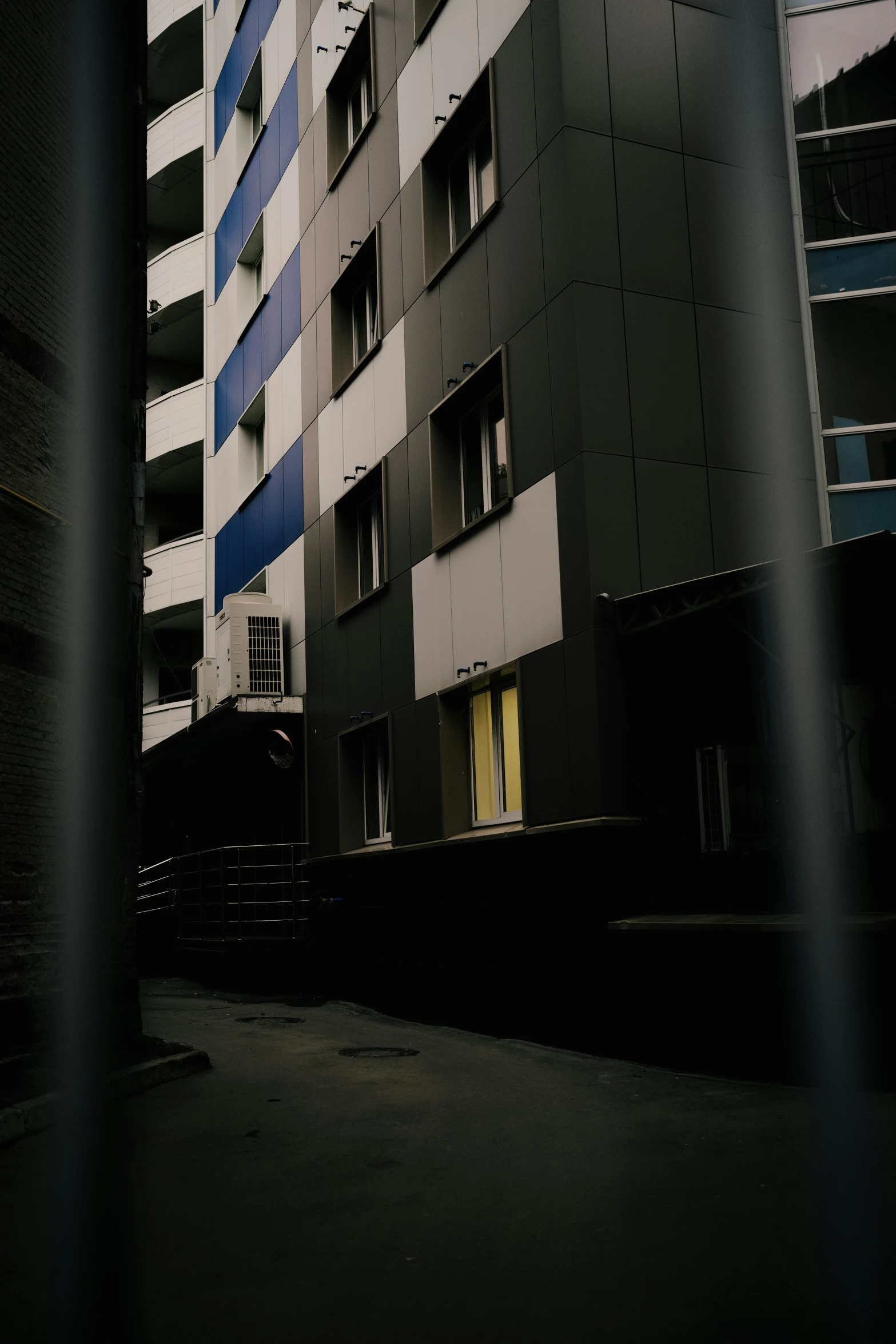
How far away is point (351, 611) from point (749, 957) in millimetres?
7857

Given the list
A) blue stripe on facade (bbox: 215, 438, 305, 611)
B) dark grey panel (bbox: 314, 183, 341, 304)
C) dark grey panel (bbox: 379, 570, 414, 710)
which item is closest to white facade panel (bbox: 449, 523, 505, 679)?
dark grey panel (bbox: 379, 570, 414, 710)

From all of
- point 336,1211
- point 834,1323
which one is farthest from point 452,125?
point 834,1323

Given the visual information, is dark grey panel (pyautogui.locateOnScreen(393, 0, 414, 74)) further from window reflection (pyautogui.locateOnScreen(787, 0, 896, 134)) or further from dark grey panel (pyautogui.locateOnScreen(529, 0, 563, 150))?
window reflection (pyautogui.locateOnScreen(787, 0, 896, 134))

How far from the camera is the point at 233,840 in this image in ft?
63.7

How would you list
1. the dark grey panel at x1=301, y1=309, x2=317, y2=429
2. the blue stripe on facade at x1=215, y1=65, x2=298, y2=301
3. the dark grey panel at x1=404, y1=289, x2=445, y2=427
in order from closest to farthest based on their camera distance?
the dark grey panel at x1=404, y1=289, x2=445, y2=427 < the dark grey panel at x1=301, y1=309, x2=317, y2=429 < the blue stripe on facade at x1=215, y1=65, x2=298, y2=301

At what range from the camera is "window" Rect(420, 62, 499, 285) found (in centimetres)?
1198

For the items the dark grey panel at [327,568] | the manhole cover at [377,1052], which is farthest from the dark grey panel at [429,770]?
the dark grey panel at [327,568]

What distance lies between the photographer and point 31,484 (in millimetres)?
10039

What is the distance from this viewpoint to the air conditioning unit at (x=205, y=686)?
59.2ft

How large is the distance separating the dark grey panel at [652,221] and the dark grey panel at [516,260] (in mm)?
770

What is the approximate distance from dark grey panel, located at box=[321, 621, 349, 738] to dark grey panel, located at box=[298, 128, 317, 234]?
6138 millimetres

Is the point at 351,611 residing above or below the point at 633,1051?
above

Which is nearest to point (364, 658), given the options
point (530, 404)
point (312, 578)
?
point (312, 578)

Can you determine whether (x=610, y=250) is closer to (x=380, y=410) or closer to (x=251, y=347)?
(x=380, y=410)
